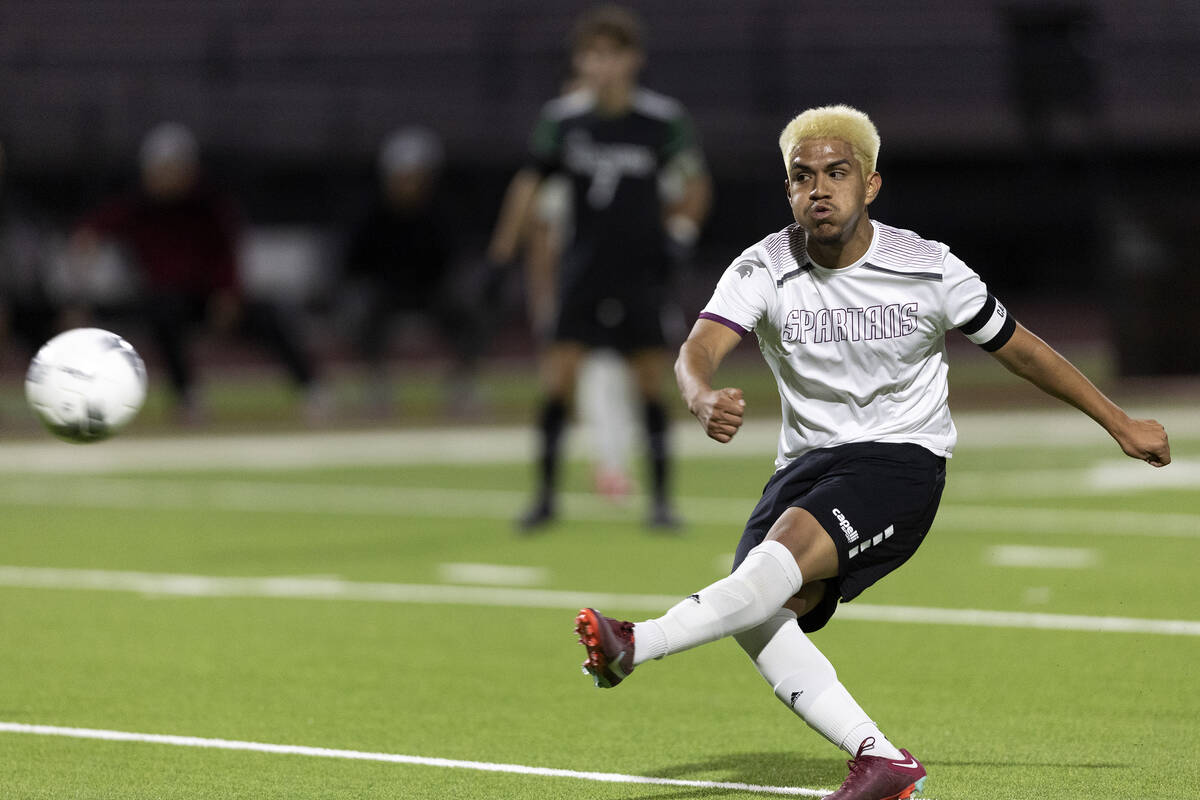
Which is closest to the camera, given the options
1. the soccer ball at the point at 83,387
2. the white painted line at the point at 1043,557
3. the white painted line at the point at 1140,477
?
the soccer ball at the point at 83,387

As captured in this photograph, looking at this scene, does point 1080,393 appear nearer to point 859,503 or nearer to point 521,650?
point 859,503

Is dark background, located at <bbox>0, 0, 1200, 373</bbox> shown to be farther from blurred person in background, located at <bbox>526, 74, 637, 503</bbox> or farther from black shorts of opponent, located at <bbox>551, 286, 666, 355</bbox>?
black shorts of opponent, located at <bbox>551, 286, 666, 355</bbox>

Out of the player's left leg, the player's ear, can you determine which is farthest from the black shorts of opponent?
the player's left leg

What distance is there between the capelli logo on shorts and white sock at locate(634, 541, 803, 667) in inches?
6.3

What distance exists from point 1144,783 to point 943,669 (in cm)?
184

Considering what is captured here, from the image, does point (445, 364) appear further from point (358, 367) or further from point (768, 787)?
point (768, 787)

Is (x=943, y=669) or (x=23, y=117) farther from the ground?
(x=23, y=117)

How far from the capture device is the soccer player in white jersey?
15.5ft

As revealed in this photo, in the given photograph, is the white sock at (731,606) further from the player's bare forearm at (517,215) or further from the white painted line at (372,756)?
the player's bare forearm at (517,215)

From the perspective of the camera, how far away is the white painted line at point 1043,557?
31.2ft

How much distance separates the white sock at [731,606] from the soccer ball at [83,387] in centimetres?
225

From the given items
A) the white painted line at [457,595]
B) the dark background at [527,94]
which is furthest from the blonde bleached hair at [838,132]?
the dark background at [527,94]

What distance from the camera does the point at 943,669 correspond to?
6.88 m

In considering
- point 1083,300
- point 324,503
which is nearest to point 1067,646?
point 324,503
